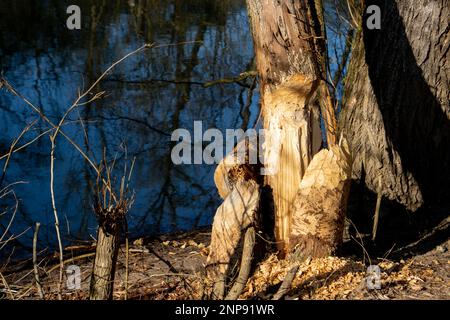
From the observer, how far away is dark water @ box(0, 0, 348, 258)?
7.05 metres

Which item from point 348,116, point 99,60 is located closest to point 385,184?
point 348,116

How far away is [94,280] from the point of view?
12.6 feet

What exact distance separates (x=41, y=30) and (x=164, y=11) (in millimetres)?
2605

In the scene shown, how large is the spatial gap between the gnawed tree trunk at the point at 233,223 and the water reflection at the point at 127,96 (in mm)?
1028

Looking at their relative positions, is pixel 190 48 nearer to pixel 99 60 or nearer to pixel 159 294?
pixel 99 60

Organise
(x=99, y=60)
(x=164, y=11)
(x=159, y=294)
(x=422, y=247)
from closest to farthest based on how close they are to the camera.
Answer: (x=159, y=294) → (x=422, y=247) → (x=99, y=60) → (x=164, y=11)

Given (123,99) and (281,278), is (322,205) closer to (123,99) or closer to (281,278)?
(281,278)

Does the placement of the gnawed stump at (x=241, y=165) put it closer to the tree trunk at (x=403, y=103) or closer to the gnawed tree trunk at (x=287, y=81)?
the gnawed tree trunk at (x=287, y=81)

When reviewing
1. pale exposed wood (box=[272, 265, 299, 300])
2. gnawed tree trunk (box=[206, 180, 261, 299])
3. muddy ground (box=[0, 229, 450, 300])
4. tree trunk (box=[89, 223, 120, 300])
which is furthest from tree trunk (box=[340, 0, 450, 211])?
tree trunk (box=[89, 223, 120, 300])

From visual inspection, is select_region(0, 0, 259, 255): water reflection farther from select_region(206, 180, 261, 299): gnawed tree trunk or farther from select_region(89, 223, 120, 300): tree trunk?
select_region(206, 180, 261, 299): gnawed tree trunk

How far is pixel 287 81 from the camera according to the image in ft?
14.8

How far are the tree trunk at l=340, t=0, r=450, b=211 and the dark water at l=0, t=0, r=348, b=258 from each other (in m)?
1.70

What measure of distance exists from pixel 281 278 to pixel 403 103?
6.12 ft

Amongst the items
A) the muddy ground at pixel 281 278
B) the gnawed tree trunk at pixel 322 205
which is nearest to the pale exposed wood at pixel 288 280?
the muddy ground at pixel 281 278
